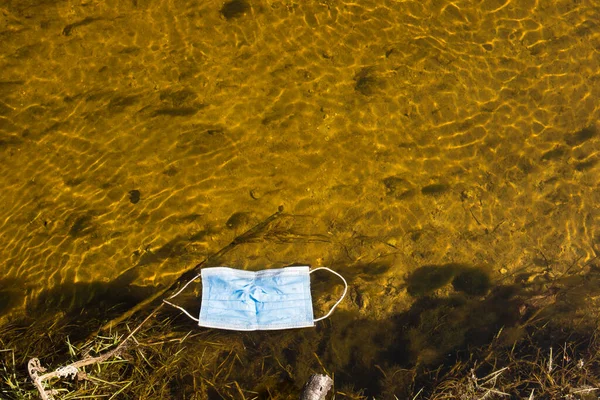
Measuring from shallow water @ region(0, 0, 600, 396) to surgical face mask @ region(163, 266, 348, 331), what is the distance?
0.14 metres

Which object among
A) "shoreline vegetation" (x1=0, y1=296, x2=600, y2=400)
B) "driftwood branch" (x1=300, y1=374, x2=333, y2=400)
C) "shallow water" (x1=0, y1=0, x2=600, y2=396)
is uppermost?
"shallow water" (x1=0, y1=0, x2=600, y2=396)

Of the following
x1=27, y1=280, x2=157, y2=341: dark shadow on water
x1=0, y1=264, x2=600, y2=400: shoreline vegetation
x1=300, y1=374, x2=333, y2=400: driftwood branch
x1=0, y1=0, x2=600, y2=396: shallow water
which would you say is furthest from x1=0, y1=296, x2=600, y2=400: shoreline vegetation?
x1=300, y1=374, x2=333, y2=400: driftwood branch

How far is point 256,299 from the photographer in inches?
183

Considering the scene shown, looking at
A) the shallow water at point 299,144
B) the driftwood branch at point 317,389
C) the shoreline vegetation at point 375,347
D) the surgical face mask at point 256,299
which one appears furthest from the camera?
the shallow water at point 299,144

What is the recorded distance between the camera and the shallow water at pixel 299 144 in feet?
16.1

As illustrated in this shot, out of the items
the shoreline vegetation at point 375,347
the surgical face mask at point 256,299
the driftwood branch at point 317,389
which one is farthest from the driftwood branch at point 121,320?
the driftwood branch at point 317,389

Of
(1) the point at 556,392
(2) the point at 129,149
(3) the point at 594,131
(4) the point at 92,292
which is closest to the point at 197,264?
(4) the point at 92,292

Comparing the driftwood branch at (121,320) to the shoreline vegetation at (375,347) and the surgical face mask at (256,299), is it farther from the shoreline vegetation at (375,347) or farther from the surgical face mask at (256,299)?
the surgical face mask at (256,299)

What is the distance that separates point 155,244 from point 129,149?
3.53 ft

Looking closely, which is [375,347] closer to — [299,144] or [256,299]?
[256,299]

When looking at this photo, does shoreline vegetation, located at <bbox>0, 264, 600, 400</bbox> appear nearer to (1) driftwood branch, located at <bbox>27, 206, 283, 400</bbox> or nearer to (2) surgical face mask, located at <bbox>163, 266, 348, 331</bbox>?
(1) driftwood branch, located at <bbox>27, 206, 283, 400</bbox>

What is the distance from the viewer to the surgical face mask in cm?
458

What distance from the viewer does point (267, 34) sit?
5766mm

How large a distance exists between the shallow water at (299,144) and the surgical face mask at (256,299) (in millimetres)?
142
